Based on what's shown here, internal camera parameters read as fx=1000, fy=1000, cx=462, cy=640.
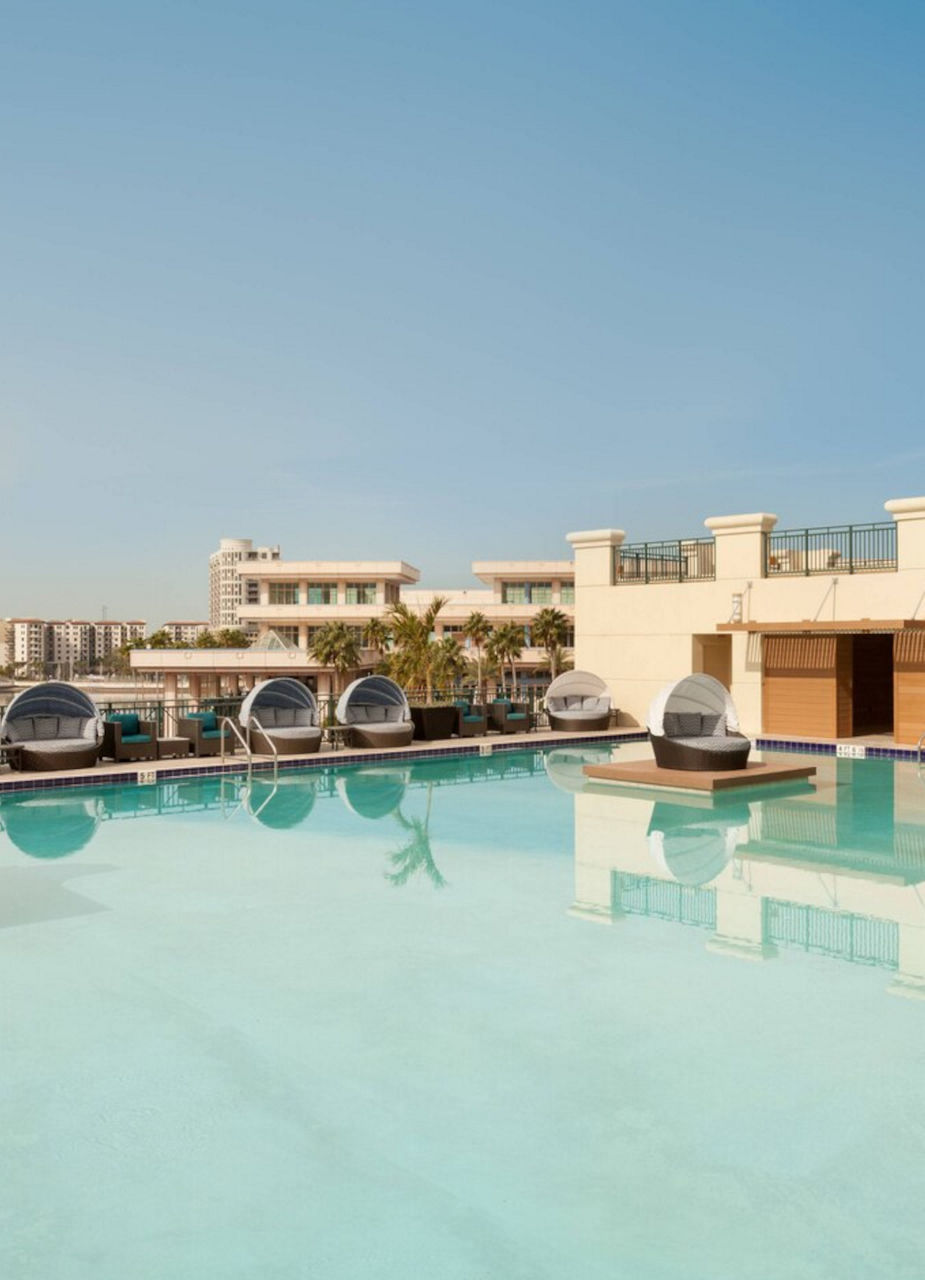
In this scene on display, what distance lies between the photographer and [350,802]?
1352cm

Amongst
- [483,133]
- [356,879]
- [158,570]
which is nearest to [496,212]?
[483,133]

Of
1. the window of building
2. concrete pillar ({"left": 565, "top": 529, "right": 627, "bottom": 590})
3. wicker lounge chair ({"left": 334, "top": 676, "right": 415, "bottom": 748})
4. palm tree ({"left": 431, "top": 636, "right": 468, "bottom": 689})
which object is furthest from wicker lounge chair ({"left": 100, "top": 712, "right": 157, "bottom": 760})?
the window of building

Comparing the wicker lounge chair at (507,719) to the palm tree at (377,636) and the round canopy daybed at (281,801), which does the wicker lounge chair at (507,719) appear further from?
the palm tree at (377,636)

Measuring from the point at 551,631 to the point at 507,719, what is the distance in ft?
121

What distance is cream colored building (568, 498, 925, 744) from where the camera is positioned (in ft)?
62.7

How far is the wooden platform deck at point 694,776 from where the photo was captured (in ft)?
46.4

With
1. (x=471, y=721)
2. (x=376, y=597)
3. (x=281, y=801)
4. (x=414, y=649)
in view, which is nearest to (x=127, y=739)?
(x=281, y=801)

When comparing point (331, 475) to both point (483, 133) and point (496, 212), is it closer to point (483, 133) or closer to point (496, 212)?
point (496, 212)

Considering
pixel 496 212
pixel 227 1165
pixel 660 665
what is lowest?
pixel 227 1165

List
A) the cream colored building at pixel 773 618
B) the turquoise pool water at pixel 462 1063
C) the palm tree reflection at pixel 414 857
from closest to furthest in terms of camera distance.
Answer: the turquoise pool water at pixel 462 1063 → the palm tree reflection at pixel 414 857 → the cream colored building at pixel 773 618

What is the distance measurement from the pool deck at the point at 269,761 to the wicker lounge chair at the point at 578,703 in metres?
0.39

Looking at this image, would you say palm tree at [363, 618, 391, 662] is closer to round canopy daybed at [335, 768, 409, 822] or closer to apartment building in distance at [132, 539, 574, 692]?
apartment building in distance at [132, 539, 574, 692]

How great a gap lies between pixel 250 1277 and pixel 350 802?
10142 millimetres

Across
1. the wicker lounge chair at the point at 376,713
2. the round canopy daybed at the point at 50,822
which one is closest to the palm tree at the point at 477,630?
the wicker lounge chair at the point at 376,713
